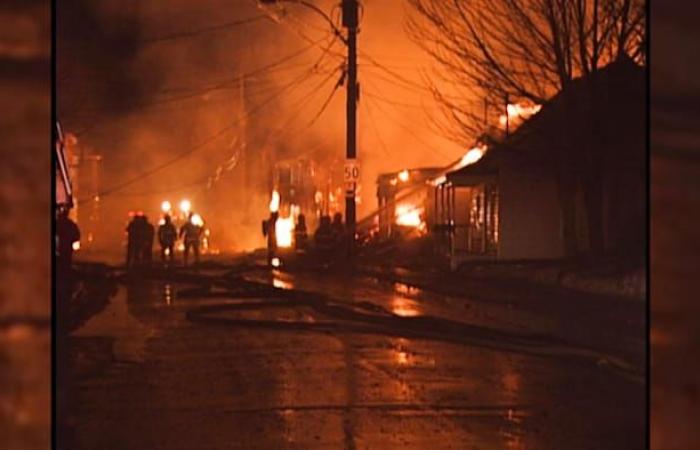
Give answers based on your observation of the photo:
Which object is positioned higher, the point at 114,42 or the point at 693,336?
the point at 114,42

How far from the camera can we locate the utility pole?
57.8ft

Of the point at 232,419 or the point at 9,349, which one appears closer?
the point at 9,349

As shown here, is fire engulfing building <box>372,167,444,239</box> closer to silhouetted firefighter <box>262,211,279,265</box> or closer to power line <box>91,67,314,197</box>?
silhouetted firefighter <box>262,211,279,265</box>

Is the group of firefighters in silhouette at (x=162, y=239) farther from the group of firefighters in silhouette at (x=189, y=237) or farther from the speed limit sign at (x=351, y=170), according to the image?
the speed limit sign at (x=351, y=170)

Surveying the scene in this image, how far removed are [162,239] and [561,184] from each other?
6.91 m

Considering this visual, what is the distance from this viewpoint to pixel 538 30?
1784 cm

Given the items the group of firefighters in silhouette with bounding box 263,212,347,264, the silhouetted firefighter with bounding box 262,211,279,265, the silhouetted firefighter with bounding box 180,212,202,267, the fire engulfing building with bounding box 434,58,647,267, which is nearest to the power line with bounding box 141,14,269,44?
the silhouetted firefighter with bounding box 262,211,279,265

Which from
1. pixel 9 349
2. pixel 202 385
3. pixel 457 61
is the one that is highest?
pixel 457 61

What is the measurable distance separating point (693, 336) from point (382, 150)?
21.5 metres

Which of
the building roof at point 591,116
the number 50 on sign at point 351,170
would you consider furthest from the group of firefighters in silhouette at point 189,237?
the building roof at point 591,116

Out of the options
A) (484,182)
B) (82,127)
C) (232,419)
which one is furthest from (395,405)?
(484,182)

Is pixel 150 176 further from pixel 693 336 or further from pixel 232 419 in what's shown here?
pixel 693 336

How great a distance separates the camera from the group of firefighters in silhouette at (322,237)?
20000 millimetres

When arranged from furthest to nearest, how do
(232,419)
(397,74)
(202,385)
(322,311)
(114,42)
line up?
(397,74) < (322,311) < (114,42) < (202,385) < (232,419)
